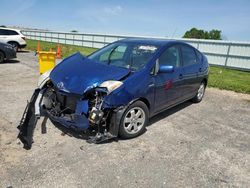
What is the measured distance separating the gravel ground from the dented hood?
0.89m

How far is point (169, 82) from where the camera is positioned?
4.92 m

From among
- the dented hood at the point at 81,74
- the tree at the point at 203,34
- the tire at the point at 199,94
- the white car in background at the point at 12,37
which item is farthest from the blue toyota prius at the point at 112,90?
the tree at the point at 203,34

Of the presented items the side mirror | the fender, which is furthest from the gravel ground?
the side mirror

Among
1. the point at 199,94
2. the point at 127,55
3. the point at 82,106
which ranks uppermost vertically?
the point at 127,55

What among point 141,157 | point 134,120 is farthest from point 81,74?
point 141,157

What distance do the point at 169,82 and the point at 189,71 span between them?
3.33 feet

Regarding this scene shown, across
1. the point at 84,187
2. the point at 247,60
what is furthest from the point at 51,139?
the point at 247,60

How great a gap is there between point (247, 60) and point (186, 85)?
1055cm

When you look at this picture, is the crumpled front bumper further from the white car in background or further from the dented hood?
the white car in background

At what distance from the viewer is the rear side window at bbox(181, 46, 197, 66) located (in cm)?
561

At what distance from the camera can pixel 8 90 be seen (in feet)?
23.1

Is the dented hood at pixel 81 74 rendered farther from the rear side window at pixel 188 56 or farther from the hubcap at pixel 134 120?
the rear side window at pixel 188 56

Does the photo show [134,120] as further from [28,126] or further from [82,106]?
[28,126]

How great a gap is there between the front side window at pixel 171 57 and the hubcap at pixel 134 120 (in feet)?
3.58
